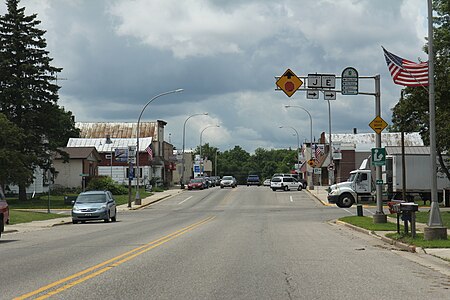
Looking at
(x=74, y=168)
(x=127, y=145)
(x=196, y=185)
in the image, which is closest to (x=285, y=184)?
(x=196, y=185)

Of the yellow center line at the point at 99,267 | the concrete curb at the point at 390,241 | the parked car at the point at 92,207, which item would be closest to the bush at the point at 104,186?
the parked car at the point at 92,207

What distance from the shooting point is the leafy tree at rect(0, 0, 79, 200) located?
51.5m

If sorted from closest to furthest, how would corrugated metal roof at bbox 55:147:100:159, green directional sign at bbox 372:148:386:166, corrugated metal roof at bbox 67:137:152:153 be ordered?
green directional sign at bbox 372:148:386:166 < corrugated metal roof at bbox 55:147:100:159 < corrugated metal roof at bbox 67:137:152:153

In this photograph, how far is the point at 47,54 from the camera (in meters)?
53.4

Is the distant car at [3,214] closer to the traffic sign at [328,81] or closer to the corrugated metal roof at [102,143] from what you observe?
the traffic sign at [328,81]

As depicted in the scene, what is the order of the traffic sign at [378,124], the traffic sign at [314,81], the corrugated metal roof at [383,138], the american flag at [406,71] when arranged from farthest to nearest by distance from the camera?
the corrugated metal roof at [383,138] → the traffic sign at [378,124] → the traffic sign at [314,81] → the american flag at [406,71]

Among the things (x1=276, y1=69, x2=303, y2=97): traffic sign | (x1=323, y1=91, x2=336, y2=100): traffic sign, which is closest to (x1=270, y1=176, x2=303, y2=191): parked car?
(x1=323, y1=91, x2=336, y2=100): traffic sign

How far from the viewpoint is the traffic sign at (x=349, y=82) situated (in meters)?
26.1

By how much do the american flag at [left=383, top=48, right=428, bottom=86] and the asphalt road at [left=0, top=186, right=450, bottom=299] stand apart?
18.0 ft

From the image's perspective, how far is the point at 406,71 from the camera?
2205 cm

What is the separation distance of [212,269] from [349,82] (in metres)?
15.0

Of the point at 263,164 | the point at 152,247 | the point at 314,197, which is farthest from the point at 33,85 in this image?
the point at 263,164

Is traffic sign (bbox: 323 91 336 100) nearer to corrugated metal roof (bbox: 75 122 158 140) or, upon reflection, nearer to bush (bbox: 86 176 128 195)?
bush (bbox: 86 176 128 195)

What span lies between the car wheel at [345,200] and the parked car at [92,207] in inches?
767
